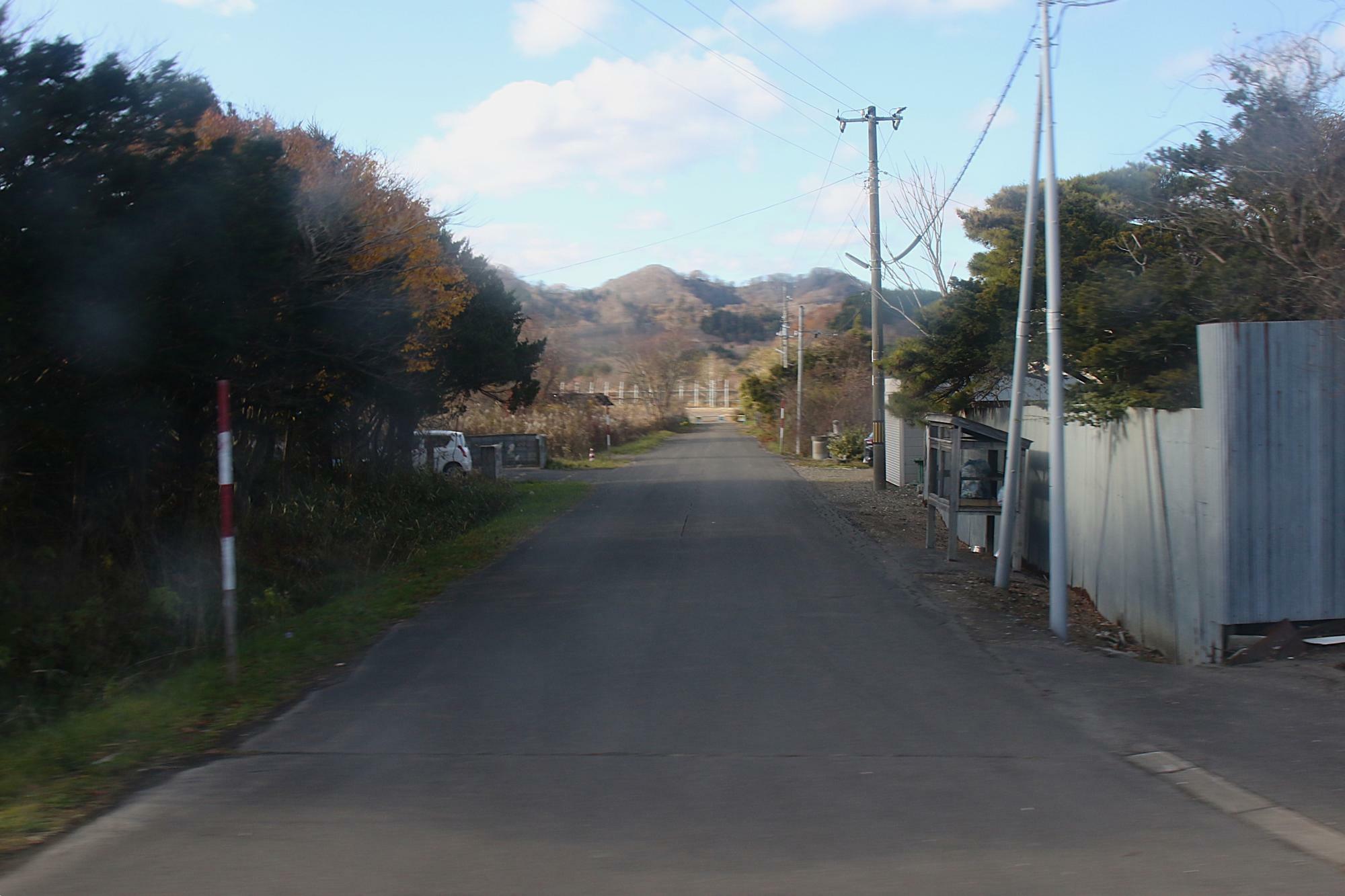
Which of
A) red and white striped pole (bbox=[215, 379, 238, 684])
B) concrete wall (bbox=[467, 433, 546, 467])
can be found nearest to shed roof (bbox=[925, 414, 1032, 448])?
red and white striped pole (bbox=[215, 379, 238, 684])

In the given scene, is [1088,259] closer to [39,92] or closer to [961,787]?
[961,787]

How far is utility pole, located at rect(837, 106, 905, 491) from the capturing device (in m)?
25.2

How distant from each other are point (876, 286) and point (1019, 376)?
14.3 meters

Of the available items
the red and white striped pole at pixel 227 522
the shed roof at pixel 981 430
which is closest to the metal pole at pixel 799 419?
the shed roof at pixel 981 430

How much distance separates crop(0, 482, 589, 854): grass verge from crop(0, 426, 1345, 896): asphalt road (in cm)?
29

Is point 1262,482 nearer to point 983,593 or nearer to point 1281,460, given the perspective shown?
point 1281,460

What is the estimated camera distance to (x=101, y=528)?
1242 centimetres

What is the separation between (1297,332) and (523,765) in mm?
6486

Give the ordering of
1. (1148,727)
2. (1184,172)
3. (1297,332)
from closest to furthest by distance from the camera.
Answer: (1148,727) → (1297,332) → (1184,172)

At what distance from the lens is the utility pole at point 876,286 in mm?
25219

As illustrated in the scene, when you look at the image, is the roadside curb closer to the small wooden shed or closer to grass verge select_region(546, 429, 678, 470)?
the small wooden shed

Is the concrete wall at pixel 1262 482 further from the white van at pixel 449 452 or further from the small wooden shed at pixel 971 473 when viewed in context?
the white van at pixel 449 452

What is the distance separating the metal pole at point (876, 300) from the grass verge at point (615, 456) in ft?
36.8

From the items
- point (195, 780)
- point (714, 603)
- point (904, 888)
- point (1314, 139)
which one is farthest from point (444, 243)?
point (904, 888)
